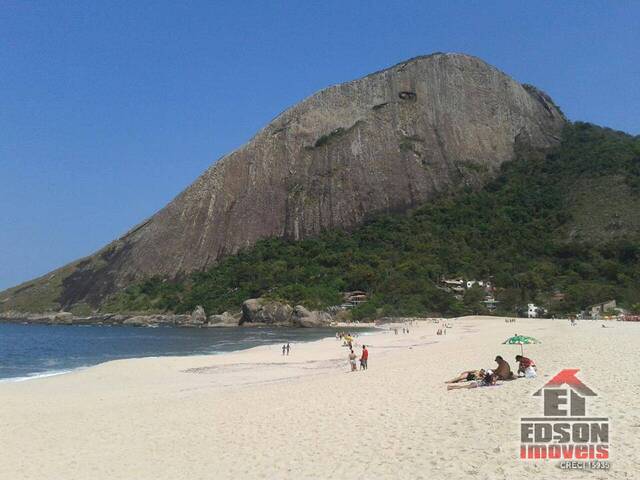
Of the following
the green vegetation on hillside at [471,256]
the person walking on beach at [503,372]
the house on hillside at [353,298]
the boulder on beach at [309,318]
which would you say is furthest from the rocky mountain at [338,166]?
the person walking on beach at [503,372]

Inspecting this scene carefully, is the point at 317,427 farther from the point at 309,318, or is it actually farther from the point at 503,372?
the point at 309,318

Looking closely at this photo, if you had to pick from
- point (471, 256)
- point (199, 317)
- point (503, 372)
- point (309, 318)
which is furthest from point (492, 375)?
point (471, 256)

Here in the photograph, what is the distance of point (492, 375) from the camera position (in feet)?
43.1

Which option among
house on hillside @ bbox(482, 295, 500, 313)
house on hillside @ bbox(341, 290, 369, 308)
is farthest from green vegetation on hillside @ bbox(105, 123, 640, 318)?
house on hillside @ bbox(341, 290, 369, 308)

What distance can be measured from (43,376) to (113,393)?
8.42m

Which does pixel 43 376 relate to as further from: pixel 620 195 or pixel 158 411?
pixel 620 195

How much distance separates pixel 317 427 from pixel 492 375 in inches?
182

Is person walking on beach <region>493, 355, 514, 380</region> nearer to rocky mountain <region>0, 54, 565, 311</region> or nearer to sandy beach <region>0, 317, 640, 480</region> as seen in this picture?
sandy beach <region>0, 317, 640, 480</region>

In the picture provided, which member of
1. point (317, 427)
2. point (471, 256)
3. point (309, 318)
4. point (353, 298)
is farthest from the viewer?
point (471, 256)

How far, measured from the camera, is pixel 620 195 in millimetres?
94938

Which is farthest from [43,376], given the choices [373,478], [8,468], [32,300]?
[32,300]

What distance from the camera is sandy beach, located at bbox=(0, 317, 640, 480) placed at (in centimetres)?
807

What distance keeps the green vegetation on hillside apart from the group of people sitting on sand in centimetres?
5797

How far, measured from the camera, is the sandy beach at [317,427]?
8.07m
